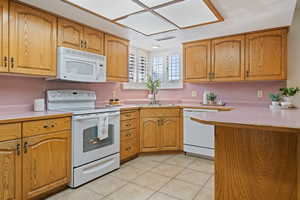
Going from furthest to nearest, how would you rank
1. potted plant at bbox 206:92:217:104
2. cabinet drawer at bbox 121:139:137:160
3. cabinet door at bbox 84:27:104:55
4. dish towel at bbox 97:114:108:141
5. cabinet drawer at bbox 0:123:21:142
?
potted plant at bbox 206:92:217:104
cabinet drawer at bbox 121:139:137:160
cabinet door at bbox 84:27:104:55
dish towel at bbox 97:114:108:141
cabinet drawer at bbox 0:123:21:142

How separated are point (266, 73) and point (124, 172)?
2637mm

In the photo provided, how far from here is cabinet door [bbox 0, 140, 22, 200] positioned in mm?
1550

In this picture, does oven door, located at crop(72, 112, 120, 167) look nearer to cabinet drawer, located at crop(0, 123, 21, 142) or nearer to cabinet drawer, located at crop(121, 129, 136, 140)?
cabinet drawer, located at crop(121, 129, 136, 140)

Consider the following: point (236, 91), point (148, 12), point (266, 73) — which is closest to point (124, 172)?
point (148, 12)

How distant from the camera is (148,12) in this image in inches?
79.3

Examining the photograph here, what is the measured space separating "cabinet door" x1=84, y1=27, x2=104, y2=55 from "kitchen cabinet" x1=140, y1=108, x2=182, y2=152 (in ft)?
4.14

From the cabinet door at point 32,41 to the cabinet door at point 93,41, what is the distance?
0.44 m

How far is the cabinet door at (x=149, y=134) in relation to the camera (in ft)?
10.4

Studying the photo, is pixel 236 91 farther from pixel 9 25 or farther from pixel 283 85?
pixel 9 25

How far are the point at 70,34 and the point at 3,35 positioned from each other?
29.7 inches

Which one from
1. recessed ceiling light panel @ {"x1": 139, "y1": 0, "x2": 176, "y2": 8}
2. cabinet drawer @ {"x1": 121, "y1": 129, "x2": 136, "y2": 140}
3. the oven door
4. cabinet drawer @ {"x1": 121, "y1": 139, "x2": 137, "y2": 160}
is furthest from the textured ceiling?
cabinet drawer @ {"x1": 121, "y1": 139, "x2": 137, "y2": 160}

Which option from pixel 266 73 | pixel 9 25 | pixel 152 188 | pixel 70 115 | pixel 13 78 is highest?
pixel 9 25

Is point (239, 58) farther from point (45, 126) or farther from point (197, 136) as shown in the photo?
point (45, 126)

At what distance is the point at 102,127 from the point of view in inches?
92.7
